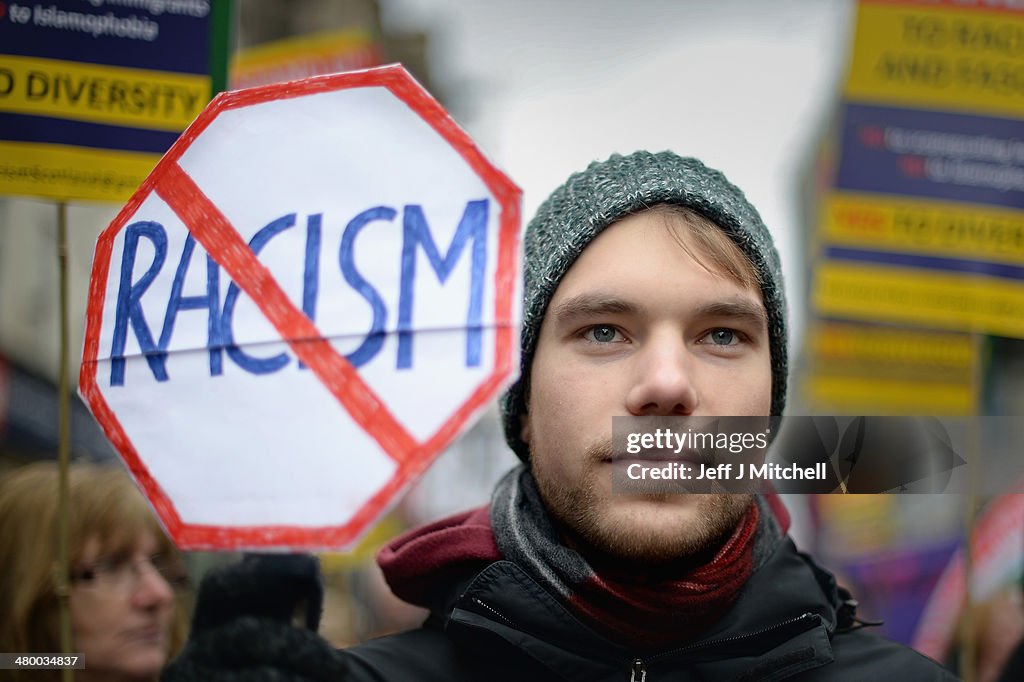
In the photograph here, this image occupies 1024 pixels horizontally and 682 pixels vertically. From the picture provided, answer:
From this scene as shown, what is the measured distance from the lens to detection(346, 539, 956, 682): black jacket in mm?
1745

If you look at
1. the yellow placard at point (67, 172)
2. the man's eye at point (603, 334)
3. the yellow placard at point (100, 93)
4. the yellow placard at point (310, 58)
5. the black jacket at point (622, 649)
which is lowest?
the black jacket at point (622, 649)

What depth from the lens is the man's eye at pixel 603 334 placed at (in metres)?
1.77

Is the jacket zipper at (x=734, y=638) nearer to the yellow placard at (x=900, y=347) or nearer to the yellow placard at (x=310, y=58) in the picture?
the yellow placard at (x=900, y=347)

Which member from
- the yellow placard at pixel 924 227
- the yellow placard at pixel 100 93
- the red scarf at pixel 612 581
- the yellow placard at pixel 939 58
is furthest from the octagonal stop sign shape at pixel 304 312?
the yellow placard at pixel 939 58

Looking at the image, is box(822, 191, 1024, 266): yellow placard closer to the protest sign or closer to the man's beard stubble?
the man's beard stubble

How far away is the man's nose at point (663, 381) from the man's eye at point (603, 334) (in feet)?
0.22

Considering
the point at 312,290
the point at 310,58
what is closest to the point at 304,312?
the point at 312,290

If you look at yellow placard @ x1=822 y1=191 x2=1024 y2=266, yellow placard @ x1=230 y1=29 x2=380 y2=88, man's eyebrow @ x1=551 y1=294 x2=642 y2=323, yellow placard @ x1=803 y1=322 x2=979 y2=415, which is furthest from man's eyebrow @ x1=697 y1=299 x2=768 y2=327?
yellow placard @ x1=230 y1=29 x2=380 y2=88

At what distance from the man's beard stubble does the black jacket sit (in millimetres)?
127

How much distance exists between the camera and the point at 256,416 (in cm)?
137

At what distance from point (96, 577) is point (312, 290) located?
1.52m

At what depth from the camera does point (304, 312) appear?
1.38m

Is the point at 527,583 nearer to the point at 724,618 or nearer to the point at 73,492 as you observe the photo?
the point at 724,618

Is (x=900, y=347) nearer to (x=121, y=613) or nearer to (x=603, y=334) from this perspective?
(x=603, y=334)
